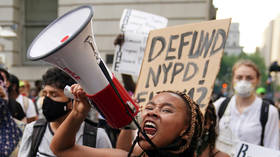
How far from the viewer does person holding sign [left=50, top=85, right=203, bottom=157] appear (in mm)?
1743

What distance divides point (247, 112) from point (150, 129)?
2.46m

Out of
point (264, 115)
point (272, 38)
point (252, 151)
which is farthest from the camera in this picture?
point (272, 38)

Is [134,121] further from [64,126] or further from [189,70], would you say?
[189,70]

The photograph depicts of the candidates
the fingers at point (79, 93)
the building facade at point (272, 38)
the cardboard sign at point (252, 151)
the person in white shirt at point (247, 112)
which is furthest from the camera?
the building facade at point (272, 38)

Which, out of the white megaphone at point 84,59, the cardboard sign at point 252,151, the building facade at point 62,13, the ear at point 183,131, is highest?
the building facade at point 62,13

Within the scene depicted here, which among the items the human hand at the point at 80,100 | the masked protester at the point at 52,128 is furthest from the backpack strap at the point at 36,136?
the human hand at the point at 80,100

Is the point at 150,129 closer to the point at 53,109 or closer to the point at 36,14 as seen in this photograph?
the point at 53,109

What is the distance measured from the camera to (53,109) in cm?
248

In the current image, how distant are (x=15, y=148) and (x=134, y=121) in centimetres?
162

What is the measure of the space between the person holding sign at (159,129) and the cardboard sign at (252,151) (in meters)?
0.96

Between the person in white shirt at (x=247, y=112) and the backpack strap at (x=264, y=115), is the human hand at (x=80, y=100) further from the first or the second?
the backpack strap at (x=264, y=115)

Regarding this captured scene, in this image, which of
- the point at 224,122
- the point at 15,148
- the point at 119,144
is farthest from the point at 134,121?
the point at 224,122

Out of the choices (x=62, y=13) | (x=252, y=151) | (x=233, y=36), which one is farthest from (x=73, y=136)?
(x=233, y=36)

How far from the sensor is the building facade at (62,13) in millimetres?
9969
